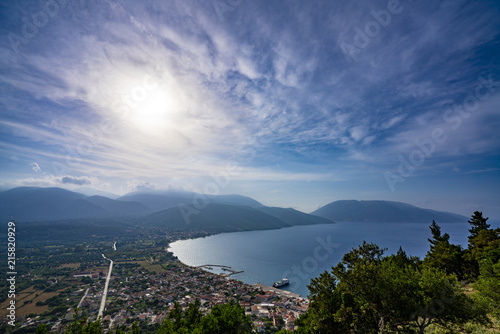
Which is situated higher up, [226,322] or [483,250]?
[483,250]

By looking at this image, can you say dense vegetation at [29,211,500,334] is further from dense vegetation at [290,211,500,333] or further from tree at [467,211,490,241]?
tree at [467,211,490,241]

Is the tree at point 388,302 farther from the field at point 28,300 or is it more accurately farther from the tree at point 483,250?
the field at point 28,300

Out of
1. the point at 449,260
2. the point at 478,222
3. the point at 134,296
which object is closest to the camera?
the point at 449,260

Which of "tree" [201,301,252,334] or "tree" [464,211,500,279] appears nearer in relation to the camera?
"tree" [201,301,252,334]

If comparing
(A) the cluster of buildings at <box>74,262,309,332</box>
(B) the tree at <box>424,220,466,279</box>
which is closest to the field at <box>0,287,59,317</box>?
(A) the cluster of buildings at <box>74,262,309,332</box>

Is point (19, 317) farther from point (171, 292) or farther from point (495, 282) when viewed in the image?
point (495, 282)

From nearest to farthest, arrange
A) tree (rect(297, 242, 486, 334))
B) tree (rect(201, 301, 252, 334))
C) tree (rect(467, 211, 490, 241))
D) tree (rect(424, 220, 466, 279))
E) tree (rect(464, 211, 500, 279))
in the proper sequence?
tree (rect(297, 242, 486, 334))
tree (rect(201, 301, 252, 334))
tree (rect(464, 211, 500, 279))
tree (rect(424, 220, 466, 279))
tree (rect(467, 211, 490, 241))

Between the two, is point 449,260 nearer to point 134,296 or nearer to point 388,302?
point 388,302

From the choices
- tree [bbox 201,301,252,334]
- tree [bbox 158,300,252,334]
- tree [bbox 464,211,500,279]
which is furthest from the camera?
tree [bbox 464,211,500,279]

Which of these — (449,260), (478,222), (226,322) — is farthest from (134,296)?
(478,222)

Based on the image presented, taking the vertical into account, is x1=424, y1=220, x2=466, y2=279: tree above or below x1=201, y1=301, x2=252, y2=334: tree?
above

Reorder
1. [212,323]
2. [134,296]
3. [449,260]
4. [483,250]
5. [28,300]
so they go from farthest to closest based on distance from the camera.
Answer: [134,296] → [28,300] → [449,260] → [483,250] → [212,323]
